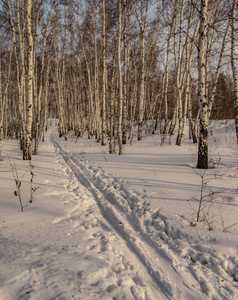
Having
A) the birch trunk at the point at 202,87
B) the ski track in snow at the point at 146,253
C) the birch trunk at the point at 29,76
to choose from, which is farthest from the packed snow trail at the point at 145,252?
the birch trunk at the point at 29,76

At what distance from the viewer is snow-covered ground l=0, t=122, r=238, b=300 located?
6.55 ft

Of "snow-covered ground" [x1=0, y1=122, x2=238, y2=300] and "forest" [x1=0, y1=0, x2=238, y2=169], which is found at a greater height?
"forest" [x1=0, y1=0, x2=238, y2=169]

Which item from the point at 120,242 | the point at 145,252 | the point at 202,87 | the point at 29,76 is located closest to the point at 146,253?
the point at 145,252

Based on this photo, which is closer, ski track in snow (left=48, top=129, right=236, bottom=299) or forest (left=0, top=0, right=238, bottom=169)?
ski track in snow (left=48, top=129, right=236, bottom=299)

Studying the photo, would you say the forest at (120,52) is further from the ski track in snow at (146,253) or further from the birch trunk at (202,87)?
the ski track in snow at (146,253)

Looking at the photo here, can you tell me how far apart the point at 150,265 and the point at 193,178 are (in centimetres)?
366

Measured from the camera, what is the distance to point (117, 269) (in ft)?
7.52

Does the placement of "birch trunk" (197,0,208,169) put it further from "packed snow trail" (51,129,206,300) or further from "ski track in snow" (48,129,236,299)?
"packed snow trail" (51,129,206,300)

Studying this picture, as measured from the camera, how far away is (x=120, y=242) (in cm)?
284

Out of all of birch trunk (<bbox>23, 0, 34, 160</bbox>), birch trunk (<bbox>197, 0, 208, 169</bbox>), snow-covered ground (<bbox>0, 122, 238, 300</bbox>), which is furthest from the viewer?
birch trunk (<bbox>23, 0, 34, 160</bbox>)

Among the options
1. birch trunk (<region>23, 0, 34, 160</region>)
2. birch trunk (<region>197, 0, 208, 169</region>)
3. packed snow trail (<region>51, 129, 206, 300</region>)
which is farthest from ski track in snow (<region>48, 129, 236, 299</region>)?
birch trunk (<region>23, 0, 34, 160</region>)

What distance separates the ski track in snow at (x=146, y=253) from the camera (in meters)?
2.07

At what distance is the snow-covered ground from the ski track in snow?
0.01 metres

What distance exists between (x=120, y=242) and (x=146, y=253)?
41 cm
